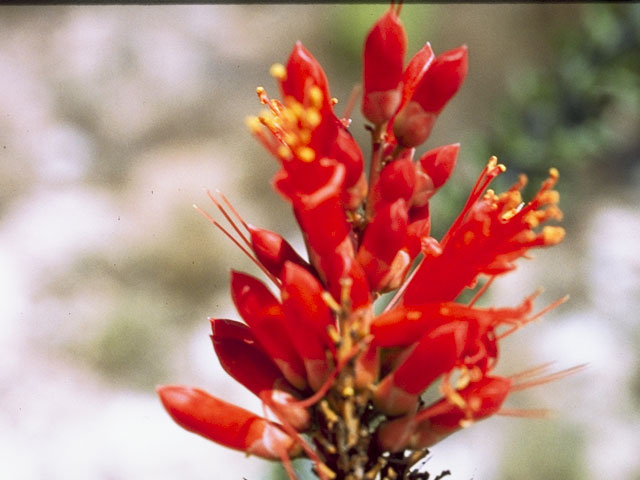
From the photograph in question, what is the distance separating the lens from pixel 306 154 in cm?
150

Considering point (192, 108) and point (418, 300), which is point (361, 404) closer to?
point (418, 300)

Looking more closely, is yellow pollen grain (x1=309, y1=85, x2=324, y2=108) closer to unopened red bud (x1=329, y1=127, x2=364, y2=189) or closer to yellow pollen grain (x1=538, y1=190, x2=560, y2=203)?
unopened red bud (x1=329, y1=127, x2=364, y2=189)

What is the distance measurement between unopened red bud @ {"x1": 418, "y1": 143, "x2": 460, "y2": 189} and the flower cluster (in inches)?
1.0

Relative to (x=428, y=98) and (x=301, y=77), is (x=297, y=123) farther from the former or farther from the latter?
(x=428, y=98)

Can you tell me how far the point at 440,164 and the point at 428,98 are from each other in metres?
0.15

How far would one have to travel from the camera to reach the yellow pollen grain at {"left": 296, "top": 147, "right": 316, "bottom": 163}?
4.91 ft

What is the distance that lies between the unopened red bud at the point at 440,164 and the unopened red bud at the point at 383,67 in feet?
0.51

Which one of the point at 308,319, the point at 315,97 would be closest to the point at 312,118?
the point at 315,97

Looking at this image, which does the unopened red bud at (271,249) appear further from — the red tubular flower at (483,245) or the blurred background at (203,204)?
the blurred background at (203,204)

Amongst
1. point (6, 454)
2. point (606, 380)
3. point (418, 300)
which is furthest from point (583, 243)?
point (418, 300)

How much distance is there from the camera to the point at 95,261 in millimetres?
6941

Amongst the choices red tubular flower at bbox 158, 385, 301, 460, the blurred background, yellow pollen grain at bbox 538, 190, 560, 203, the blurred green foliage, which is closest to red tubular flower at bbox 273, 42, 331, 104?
yellow pollen grain at bbox 538, 190, 560, 203

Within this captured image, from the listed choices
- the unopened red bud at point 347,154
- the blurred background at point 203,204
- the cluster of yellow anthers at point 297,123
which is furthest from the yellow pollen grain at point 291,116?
the blurred background at point 203,204

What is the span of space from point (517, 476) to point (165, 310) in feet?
10.4
